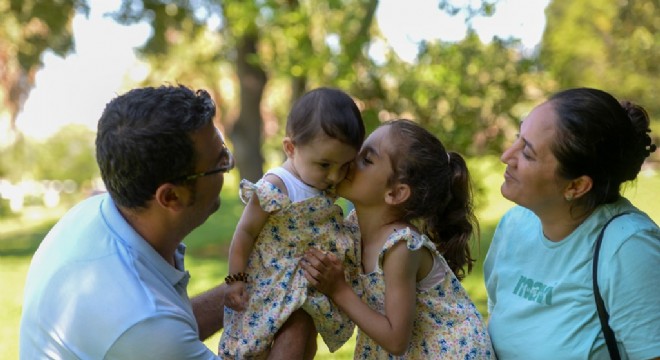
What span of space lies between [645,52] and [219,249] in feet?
23.5

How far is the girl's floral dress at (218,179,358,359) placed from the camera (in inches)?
114

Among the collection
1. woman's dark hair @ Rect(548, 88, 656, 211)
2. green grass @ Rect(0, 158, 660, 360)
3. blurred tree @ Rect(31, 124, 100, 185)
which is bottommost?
blurred tree @ Rect(31, 124, 100, 185)

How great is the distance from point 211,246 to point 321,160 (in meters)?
10.8

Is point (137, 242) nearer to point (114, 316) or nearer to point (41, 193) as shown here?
point (114, 316)

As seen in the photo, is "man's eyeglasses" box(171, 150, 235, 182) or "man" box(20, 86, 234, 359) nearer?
"man" box(20, 86, 234, 359)

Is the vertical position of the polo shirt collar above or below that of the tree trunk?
above

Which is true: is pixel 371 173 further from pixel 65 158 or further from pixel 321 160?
pixel 65 158

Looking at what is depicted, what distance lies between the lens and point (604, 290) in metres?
2.54

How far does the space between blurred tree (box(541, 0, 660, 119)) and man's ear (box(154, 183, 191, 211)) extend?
28.2 feet

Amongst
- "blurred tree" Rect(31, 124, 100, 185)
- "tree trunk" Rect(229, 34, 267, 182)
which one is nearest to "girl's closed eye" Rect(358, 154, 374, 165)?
"tree trunk" Rect(229, 34, 267, 182)

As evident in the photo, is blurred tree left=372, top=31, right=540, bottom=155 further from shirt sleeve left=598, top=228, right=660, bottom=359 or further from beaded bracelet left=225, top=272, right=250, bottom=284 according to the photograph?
shirt sleeve left=598, top=228, right=660, bottom=359

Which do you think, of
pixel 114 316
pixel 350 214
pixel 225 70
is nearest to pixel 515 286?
pixel 350 214

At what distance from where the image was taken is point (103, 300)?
88.7 inches

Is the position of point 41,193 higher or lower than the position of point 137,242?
lower
